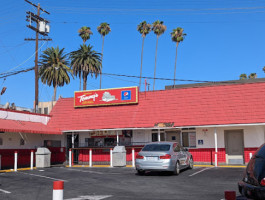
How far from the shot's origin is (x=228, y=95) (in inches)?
863

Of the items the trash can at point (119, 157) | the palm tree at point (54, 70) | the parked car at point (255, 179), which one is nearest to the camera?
the parked car at point (255, 179)

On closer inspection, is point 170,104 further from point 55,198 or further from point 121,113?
point 55,198

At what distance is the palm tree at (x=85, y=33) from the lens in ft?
196

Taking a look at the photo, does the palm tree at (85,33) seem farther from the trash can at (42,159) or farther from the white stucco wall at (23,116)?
the trash can at (42,159)

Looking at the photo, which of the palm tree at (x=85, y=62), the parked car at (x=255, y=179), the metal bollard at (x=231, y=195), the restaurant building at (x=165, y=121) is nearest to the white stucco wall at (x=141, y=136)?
the restaurant building at (x=165, y=121)

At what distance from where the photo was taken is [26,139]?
24.4 meters

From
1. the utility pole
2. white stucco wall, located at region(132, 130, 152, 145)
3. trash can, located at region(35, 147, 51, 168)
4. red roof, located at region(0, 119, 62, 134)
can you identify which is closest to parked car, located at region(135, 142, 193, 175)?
white stucco wall, located at region(132, 130, 152, 145)

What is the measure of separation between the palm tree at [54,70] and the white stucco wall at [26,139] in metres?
23.6

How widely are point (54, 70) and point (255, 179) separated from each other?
46.5 meters

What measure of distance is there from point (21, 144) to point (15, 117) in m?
2.17

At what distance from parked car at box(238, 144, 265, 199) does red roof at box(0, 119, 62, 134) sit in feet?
58.5

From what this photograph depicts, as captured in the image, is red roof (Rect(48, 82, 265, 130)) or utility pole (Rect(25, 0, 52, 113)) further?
utility pole (Rect(25, 0, 52, 113))

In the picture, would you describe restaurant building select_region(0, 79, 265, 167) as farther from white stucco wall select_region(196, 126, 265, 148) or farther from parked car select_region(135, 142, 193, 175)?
parked car select_region(135, 142, 193, 175)

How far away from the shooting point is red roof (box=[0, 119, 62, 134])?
2080cm
